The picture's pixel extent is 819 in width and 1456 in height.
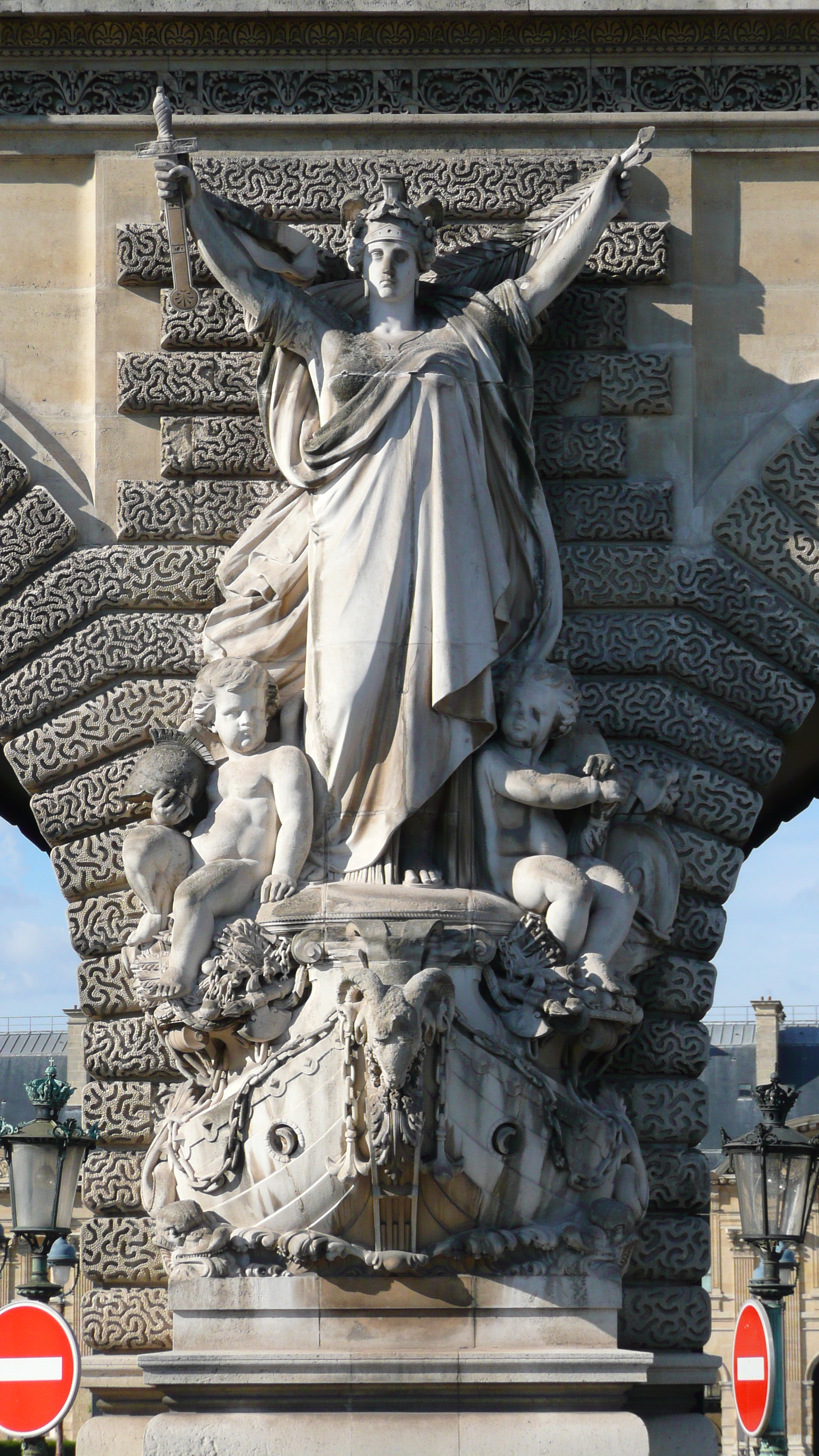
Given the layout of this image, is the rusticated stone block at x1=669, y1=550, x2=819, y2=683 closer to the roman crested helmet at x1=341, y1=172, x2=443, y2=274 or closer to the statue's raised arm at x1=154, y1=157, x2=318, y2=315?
the roman crested helmet at x1=341, y1=172, x2=443, y2=274

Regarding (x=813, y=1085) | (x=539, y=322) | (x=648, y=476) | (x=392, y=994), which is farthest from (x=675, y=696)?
(x=813, y=1085)

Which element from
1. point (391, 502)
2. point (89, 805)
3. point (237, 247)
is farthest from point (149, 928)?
point (237, 247)

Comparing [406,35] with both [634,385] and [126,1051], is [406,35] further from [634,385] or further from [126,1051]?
[126,1051]

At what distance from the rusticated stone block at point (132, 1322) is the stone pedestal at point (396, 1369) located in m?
0.92

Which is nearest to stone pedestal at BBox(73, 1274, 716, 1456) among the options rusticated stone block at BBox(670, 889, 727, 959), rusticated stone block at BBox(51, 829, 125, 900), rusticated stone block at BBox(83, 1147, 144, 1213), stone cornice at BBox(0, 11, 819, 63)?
rusticated stone block at BBox(83, 1147, 144, 1213)

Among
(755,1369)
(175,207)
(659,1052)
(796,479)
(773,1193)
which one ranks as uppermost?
(175,207)

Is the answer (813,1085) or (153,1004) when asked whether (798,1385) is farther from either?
(153,1004)

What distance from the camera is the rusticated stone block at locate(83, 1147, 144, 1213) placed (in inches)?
444

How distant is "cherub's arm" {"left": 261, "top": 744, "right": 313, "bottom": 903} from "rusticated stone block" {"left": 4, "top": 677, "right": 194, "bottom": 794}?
112cm

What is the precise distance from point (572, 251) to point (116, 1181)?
15.4ft

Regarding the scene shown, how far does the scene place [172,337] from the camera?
39.4 feet

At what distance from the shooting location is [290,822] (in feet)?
34.9

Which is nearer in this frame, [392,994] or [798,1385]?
[392,994]

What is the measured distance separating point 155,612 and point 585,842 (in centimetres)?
240
